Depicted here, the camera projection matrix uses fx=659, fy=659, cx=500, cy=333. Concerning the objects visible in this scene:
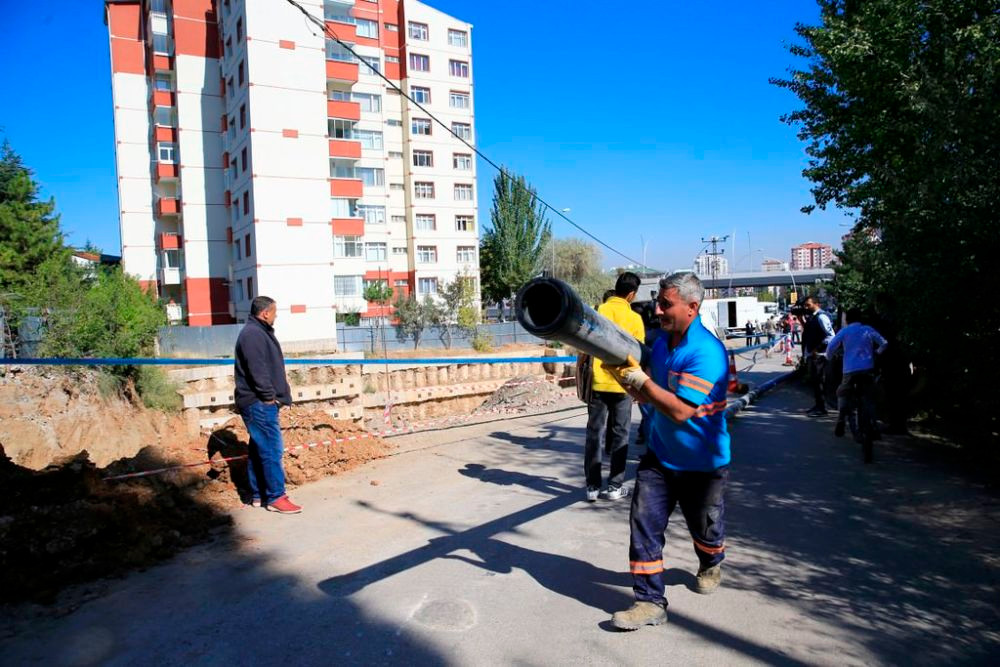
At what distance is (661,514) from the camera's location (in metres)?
3.61

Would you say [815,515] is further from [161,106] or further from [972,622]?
[161,106]

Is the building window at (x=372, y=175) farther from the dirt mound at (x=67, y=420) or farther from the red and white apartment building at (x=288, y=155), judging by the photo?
the dirt mound at (x=67, y=420)

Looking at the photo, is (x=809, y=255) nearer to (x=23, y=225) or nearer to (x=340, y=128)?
(x=340, y=128)

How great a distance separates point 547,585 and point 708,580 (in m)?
0.96

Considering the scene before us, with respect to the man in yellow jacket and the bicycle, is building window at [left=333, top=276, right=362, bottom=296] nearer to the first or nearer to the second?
the bicycle

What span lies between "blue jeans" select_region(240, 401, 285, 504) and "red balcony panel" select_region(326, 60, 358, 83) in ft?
128

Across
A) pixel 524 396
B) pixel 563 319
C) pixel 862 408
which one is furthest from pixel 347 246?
pixel 563 319

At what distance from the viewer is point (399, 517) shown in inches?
220

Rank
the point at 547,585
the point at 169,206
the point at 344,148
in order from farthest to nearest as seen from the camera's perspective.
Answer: the point at 169,206
the point at 344,148
the point at 547,585

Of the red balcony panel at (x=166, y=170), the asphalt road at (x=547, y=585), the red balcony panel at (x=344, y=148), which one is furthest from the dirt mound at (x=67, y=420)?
the red balcony panel at (x=166, y=170)

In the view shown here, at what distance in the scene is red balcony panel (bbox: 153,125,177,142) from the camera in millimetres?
42688

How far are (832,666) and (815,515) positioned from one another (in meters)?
2.48

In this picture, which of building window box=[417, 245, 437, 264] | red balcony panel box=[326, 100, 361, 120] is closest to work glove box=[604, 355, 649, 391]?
red balcony panel box=[326, 100, 361, 120]

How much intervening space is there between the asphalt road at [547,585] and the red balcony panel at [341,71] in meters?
38.8
